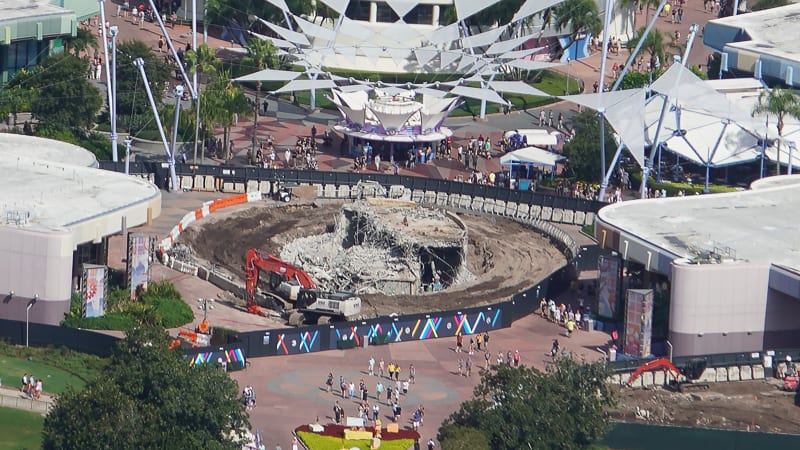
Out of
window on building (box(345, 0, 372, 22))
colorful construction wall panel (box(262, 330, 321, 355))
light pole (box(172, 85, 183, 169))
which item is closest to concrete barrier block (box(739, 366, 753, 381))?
colorful construction wall panel (box(262, 330, 321, 355))

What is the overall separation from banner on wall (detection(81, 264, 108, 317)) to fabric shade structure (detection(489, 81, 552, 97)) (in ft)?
199

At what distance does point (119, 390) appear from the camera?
99688 millimetres

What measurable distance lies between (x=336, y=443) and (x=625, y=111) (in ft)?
189

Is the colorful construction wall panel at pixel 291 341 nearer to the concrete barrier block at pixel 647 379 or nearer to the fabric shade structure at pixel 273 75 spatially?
the concrete barrier block at pixel 647 379

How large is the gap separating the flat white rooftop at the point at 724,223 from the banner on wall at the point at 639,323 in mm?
4324

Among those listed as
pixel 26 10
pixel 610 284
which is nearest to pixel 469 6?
pixel 26 10

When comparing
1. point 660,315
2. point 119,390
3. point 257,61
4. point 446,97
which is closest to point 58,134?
point 257,61

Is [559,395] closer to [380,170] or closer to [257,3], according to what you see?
[380,170]

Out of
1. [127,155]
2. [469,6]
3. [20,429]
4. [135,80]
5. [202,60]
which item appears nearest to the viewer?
[20,429]

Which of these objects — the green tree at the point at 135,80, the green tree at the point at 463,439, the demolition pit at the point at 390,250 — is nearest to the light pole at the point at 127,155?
the demolition pit at the point at 390,250

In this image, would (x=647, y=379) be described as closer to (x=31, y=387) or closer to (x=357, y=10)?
(x=31, y=387)

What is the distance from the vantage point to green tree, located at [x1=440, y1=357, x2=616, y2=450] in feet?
328

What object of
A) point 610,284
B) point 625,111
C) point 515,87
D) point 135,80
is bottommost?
point 610,284

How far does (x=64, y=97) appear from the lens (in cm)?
16150
